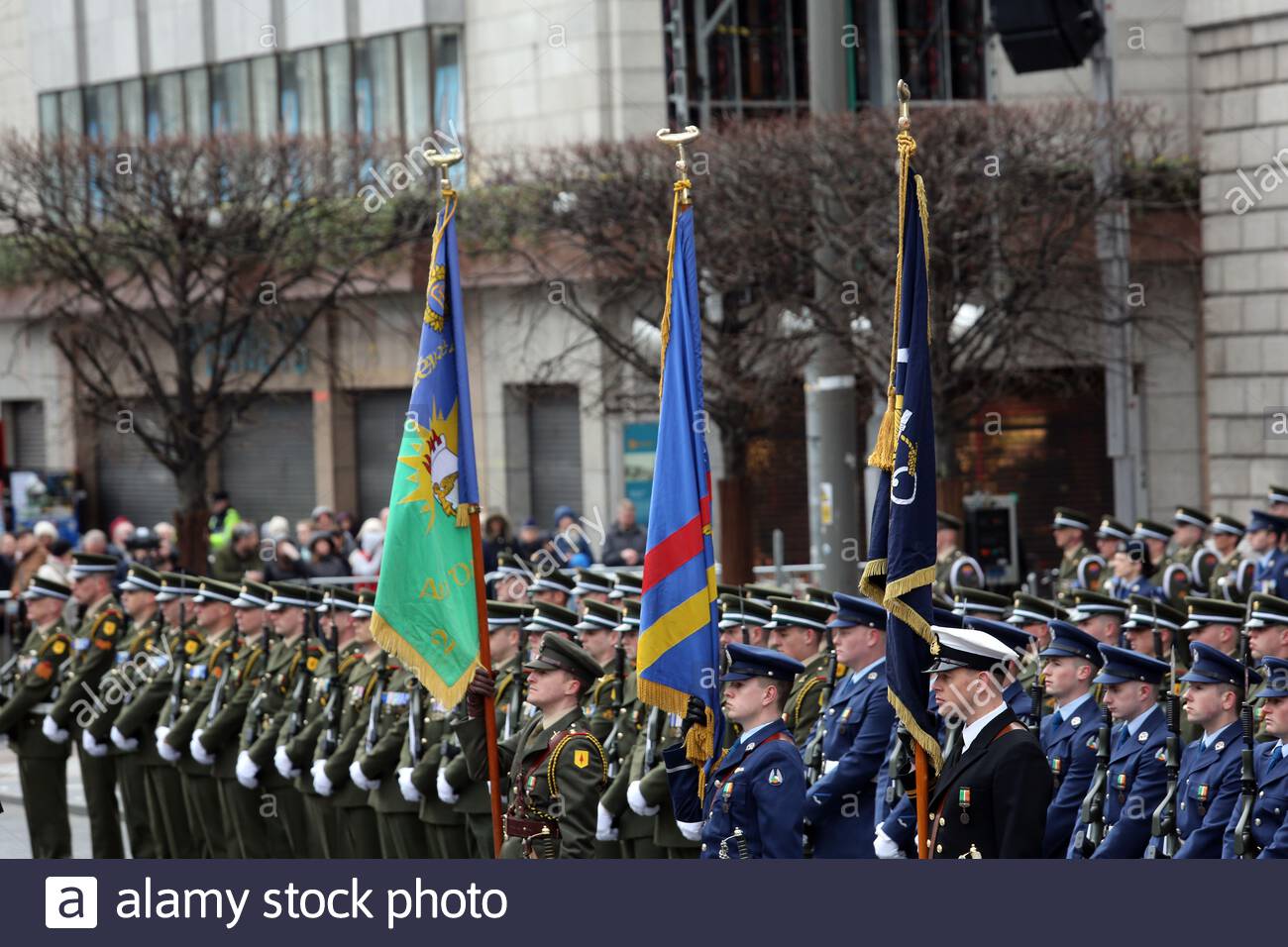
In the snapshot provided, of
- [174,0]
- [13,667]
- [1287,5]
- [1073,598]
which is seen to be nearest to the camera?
[1073,598]

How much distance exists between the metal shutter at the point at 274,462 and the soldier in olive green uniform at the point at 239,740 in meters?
17.4

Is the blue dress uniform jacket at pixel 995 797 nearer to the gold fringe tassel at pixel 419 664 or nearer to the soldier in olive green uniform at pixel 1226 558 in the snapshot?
the gold fringe tassel at pixel 419 664

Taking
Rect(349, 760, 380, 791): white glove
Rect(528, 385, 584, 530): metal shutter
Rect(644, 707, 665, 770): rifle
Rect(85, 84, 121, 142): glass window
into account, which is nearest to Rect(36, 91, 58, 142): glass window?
Rect(85, 84, 121, 142): glass window

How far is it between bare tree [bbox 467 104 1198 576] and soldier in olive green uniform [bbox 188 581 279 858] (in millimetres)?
7631

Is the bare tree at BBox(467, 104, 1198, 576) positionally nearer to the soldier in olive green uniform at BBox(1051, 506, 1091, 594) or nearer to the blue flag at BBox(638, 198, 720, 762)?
the soldier in olive green uniform at BBox(1051, 506, 1091, 594)

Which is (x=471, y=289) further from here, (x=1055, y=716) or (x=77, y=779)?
(x=1055, y=716)

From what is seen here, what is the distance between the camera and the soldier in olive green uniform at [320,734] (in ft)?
38.8

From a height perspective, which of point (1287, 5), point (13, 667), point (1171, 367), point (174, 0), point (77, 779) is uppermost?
point (174, 0)

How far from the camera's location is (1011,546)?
20.4 metres

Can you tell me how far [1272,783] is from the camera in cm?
788

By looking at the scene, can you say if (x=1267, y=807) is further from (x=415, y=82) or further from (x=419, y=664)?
(x=415, y=82)

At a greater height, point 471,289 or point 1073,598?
point 471,289
